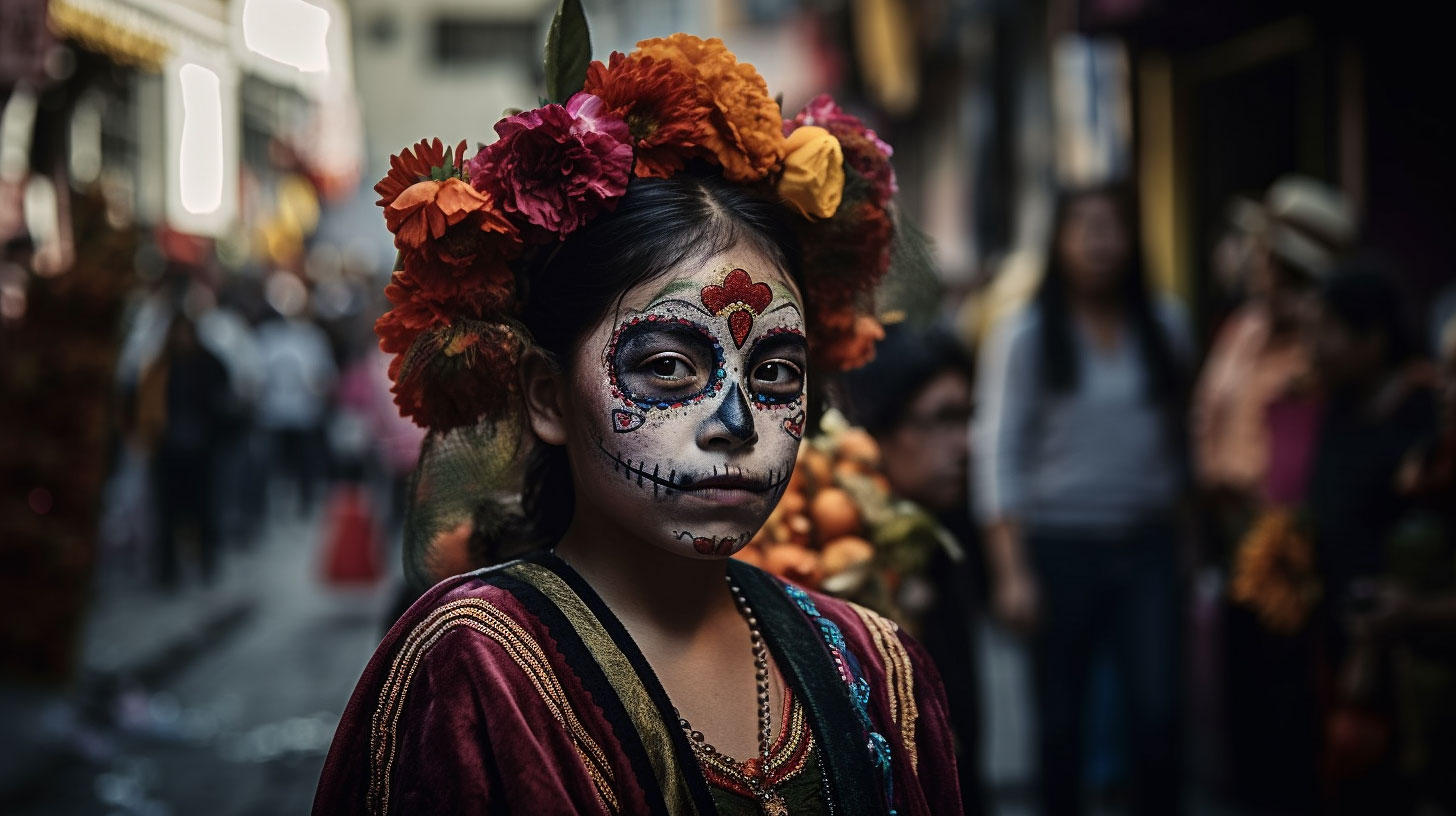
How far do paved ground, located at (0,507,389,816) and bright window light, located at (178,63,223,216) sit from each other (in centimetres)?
1334

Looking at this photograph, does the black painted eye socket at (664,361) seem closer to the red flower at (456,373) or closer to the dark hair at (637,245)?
the dark hair at (637,245)

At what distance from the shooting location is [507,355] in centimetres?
189

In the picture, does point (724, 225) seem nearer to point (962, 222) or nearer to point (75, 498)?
point (75, 498)

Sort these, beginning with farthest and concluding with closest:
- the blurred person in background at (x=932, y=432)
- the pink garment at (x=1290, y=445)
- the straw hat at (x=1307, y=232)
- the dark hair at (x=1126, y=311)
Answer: the straw hat at (x=1307, y=232)
the pink garment at (x=1290, y=445)
the dark hair at (x=1126, y=311)
the blurred person in background at (x=932, y=432)

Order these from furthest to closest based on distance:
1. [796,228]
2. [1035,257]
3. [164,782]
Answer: [1035,257] → [164,782] → [796,228]

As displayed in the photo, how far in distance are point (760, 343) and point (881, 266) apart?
1.21 feet

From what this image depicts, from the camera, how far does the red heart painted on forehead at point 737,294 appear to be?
1.84 m

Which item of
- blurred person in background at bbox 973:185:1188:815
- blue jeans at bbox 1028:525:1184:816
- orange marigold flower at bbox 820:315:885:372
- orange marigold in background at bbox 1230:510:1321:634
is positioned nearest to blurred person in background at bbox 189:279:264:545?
blurred person in background at bbox 973:185:1188:815

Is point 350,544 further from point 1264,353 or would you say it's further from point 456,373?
point 456,373

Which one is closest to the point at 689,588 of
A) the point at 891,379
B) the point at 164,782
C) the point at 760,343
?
the point at 760,343

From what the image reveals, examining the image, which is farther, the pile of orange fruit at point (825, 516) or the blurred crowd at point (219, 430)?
the blurred crowd at point (219, 430)

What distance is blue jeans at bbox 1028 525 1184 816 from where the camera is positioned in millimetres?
4730

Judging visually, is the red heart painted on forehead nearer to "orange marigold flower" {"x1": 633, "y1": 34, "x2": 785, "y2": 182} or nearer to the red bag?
"orange marigold flower" {"x1": 633, "y1": 34, "x2": 785, "y2": 182}

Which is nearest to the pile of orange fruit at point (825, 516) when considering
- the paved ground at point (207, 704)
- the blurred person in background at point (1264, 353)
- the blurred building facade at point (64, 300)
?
the blurred person in background at point (1264, 353)
